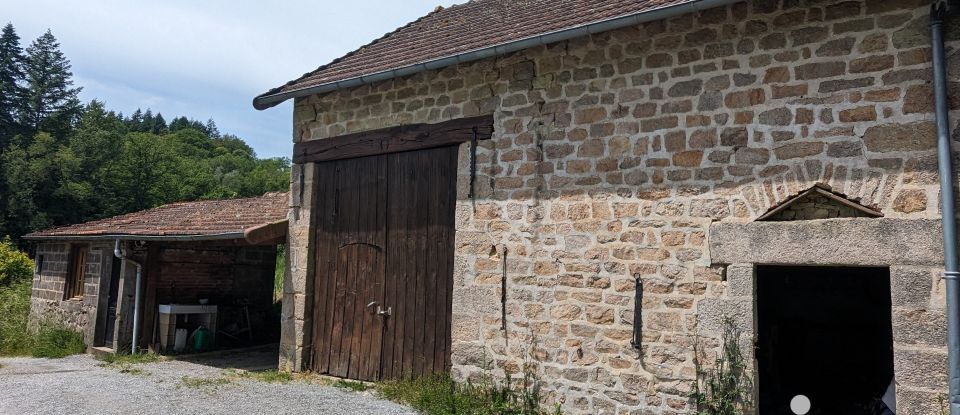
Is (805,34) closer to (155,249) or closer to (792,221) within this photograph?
(792,221)

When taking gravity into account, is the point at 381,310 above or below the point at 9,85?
below

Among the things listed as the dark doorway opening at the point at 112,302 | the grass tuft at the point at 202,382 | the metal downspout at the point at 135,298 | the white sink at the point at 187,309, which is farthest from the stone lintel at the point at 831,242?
the dark doorway opening at the point at 112,302

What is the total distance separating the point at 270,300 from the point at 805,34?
9.65 meters

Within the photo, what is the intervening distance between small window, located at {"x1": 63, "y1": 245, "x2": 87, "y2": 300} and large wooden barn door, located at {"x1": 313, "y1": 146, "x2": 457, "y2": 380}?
20.6ft

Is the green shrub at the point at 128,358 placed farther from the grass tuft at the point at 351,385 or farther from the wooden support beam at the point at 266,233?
the grass tuft at the point at 351,385

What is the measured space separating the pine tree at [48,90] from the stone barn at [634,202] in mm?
36585

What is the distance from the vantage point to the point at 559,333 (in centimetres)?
574

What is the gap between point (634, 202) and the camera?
214 inches

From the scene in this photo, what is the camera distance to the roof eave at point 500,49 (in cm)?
495

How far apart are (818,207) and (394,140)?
14.2 feet

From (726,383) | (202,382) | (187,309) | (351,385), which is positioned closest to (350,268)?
(351,385)

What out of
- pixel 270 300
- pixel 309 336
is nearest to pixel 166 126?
pixel 270 300

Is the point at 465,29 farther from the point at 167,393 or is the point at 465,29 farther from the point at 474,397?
the point at 167,393

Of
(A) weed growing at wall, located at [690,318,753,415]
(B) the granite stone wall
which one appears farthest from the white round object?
(B) the granite stone wall
